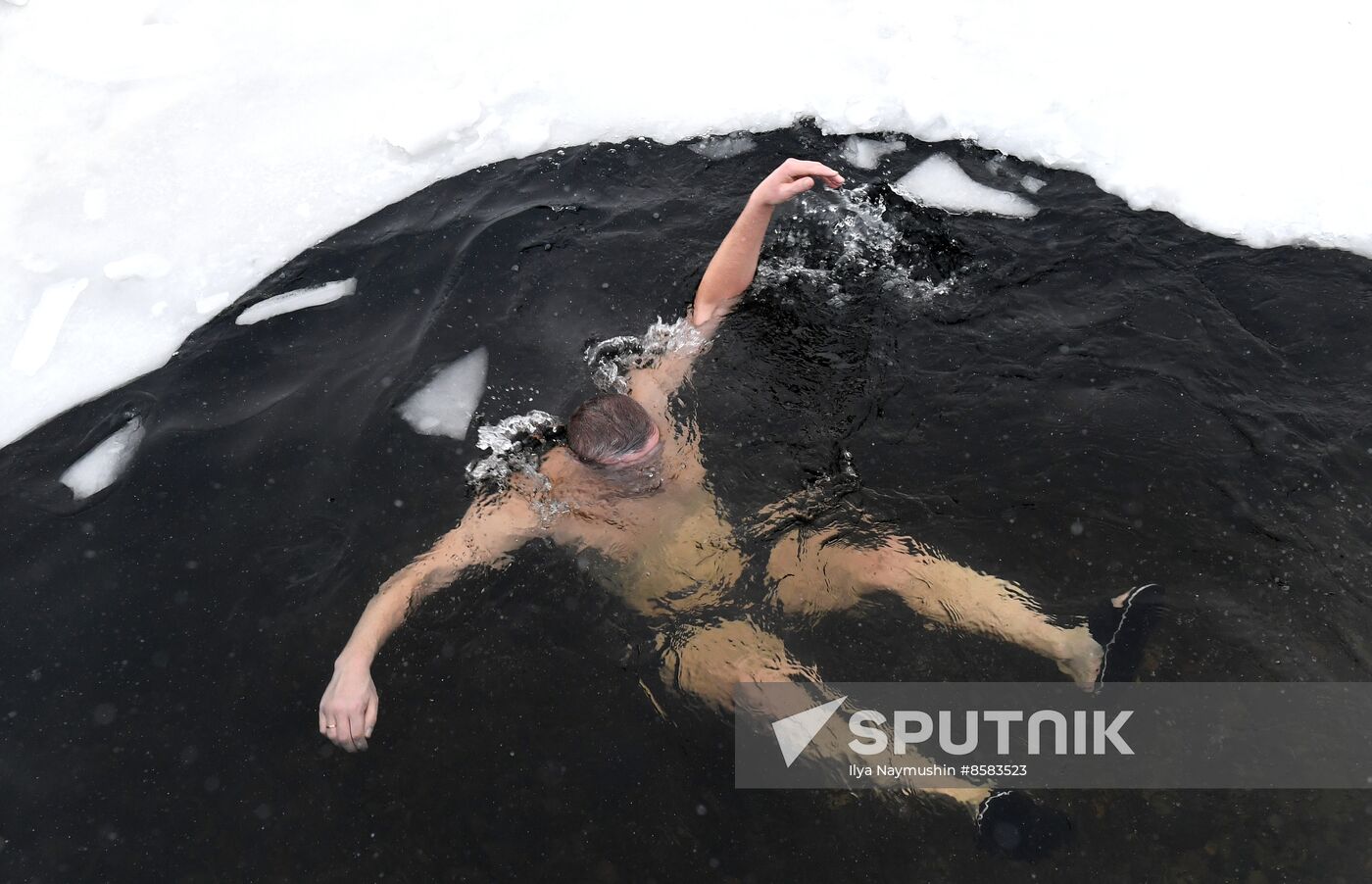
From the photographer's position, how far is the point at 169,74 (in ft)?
17.9

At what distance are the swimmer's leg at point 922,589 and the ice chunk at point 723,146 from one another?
259 centimetres

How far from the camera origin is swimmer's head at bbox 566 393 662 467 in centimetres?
320

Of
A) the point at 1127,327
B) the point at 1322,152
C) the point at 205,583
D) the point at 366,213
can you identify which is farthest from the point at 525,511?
the point at 1322,152

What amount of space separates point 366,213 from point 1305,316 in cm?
497

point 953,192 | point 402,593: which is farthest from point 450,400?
point 953,192

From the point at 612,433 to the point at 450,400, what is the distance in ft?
4.18

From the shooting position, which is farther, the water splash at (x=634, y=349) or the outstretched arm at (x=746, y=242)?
the water splash at (x=634, y=349)

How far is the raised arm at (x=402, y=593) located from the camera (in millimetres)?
2857

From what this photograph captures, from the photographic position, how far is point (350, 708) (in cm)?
284

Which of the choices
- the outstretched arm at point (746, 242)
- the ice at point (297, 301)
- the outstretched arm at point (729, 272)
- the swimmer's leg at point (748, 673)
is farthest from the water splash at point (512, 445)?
the ice at point (297, 301)

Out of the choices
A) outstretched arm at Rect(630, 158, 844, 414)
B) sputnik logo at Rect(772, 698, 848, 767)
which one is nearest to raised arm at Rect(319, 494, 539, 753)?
outstretched arm at Rect(630, 158, 844, 414)

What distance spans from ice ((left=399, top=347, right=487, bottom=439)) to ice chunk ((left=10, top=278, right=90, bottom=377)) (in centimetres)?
211

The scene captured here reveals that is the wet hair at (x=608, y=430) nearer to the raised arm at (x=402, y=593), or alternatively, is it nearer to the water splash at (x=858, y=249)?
the raised arm at (x=402, y=593)

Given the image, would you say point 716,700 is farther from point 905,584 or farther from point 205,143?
point 205,143
